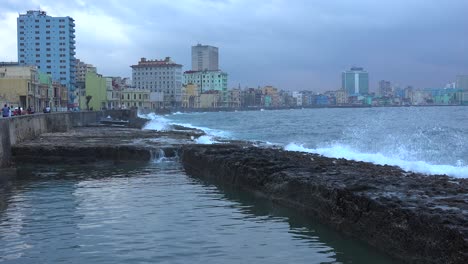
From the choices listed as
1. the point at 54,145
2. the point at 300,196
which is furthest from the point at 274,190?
the point at 54,145

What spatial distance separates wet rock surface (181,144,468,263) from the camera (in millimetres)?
8418

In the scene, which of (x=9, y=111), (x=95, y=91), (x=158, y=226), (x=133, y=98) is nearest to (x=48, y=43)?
(x=133, y=98)

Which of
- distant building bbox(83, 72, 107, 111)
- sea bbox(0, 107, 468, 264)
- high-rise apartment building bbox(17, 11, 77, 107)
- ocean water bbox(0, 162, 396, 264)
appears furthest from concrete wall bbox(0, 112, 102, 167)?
high-rise apartment building bbox(17, 11, 77, 107)

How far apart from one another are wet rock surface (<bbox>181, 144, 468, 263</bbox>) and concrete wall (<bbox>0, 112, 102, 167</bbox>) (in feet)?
44.4

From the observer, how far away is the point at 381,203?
10.1 metres

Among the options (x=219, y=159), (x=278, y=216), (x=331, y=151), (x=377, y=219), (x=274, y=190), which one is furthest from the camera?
(x=331, y=151)

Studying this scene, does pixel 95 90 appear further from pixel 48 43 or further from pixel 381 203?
pixel 381 203

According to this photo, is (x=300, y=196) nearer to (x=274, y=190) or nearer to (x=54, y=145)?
(x=274, y=190)

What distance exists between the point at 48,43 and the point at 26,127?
6621 inches

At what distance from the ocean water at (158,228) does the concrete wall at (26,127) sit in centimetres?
901

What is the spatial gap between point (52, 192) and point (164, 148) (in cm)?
1137

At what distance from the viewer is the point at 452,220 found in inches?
334

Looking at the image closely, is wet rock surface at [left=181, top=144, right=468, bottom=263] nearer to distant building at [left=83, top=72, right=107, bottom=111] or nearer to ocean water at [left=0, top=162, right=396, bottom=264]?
ocean water at [left=0, top=162, right=396, bottom=264]

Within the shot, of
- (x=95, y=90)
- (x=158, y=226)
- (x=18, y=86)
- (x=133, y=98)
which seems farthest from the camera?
(x=133, y=98)
